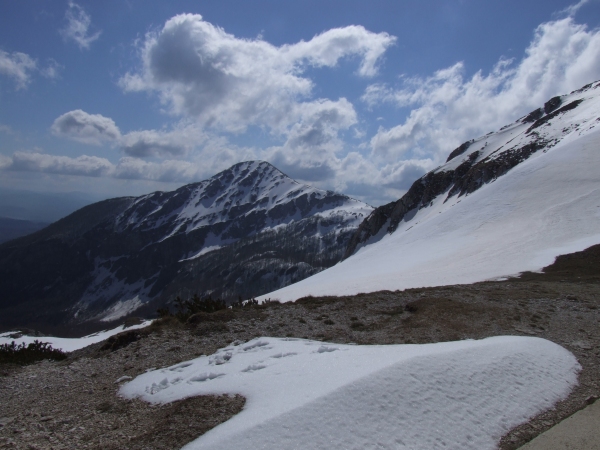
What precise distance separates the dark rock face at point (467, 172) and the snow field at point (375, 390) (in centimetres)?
8328

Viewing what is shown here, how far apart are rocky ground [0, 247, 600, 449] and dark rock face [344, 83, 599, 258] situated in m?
67.6

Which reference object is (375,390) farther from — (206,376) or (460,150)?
(460,150)

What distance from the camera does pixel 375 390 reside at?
29.8ft

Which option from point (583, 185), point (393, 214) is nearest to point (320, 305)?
point (583, 185)

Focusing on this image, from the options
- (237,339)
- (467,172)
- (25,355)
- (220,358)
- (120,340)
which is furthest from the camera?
(467,172)

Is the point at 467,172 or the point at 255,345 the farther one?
the point at 467,172

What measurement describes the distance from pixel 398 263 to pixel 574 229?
19.7 metres

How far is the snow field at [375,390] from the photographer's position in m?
7.94

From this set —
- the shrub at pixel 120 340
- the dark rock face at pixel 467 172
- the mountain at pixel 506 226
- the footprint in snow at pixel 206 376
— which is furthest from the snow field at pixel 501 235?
the footprint in snow at pixel 206 376

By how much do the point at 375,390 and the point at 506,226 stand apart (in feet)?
159

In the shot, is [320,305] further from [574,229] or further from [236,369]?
[574,229]

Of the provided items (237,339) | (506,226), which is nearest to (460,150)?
(506,226)

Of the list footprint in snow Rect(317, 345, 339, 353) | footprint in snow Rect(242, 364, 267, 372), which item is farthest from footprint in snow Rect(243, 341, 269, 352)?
footprint in snow Rect(317, 345, 339, 353)

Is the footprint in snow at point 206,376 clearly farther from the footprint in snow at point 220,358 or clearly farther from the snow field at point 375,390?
the footprint in snow at point 220,358
